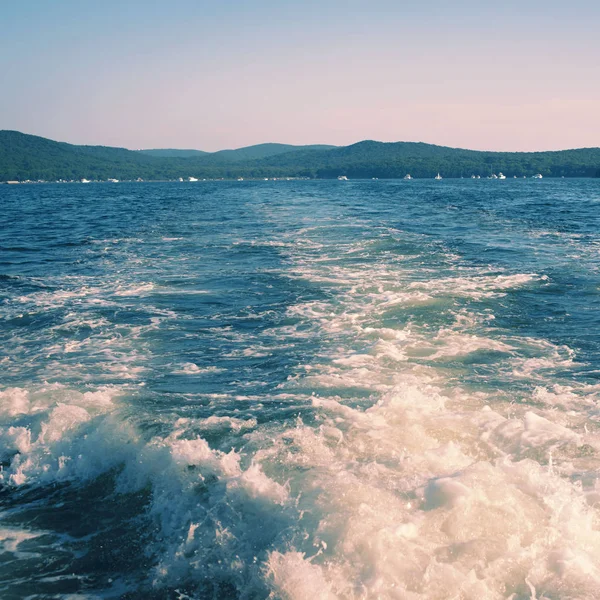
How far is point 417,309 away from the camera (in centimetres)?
1348

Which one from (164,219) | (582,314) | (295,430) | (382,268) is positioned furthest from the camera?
(164,219)

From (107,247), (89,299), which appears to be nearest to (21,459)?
(89,299)

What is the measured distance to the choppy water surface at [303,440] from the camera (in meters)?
4.84

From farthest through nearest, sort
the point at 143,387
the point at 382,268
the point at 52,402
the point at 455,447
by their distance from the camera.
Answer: the point at 382,268 < the point at 143,387 < the point at 52,402 < the point at 455,447

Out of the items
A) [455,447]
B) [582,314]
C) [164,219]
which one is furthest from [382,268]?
[164,219]

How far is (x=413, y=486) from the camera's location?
5742 mm

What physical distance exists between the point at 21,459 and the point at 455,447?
17.4ft

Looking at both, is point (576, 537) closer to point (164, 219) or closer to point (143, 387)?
point (143, 387)

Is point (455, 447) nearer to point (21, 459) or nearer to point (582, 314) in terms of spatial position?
point (21, 459)

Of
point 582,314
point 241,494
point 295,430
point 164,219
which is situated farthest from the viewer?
point 164,219

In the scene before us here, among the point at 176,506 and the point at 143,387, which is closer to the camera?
the point at 176,506

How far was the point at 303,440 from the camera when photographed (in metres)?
6.89

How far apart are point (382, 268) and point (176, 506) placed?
14.1 m

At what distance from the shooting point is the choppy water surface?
484 centimetres
